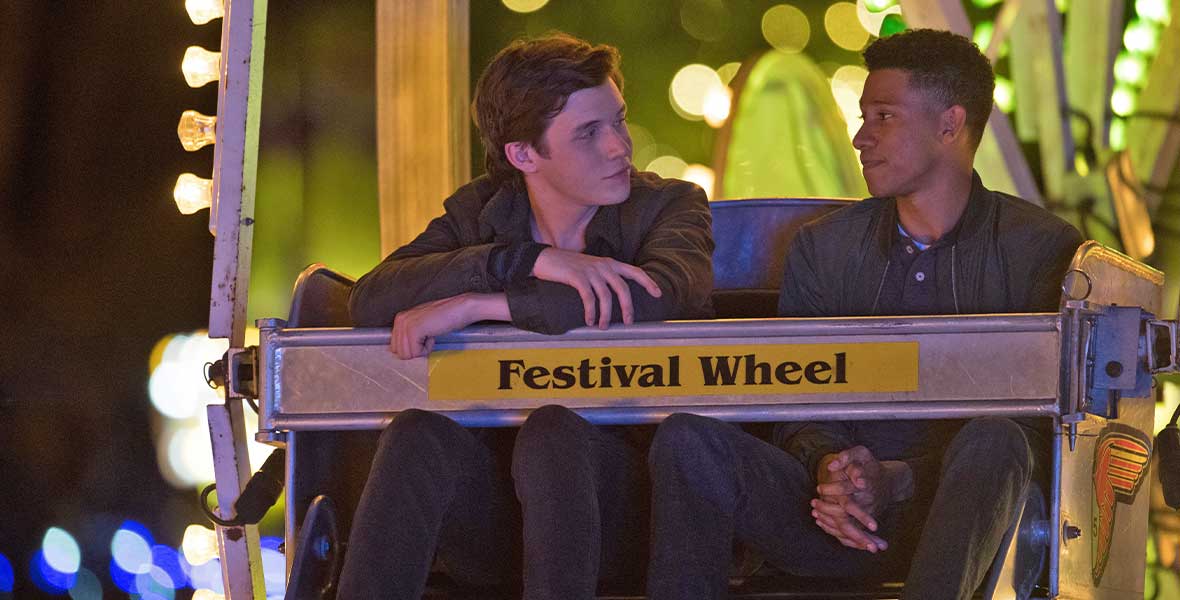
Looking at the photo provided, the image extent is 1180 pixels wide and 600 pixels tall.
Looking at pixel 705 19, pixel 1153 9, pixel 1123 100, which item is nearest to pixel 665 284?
pixel 1123 100

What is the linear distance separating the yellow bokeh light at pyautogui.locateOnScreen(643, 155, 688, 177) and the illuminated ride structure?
1.85 metres

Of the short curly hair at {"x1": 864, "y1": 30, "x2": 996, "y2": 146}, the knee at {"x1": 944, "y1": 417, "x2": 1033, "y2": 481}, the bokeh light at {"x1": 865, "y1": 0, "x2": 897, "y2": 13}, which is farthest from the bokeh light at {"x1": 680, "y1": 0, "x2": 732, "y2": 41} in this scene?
the knee at {"x1": 944, "y1": 417, "x2": 1033, "y2": 481}

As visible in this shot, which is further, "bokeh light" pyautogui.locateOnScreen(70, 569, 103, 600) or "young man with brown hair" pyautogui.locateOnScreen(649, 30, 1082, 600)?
"bokeh light" pyautogui.locateOnScreen(70, 569, 103, 600)

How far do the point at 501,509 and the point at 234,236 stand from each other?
51 cm

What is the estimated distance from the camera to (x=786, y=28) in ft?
12.0

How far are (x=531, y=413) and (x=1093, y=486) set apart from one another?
Answer: 66cm

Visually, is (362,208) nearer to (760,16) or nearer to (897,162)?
(760,16)

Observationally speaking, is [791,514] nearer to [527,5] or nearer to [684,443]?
[684,443]

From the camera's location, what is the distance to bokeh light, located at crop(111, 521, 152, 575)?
126 inches

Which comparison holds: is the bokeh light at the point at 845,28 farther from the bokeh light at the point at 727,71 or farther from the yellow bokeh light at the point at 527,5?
the yellow bokeh light at the point at 527,5

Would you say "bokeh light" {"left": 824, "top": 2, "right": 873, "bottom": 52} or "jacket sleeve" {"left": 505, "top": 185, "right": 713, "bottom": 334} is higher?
"bokeh light" {"left": 824, "top": 2, "right": 873, "bottom": 52}

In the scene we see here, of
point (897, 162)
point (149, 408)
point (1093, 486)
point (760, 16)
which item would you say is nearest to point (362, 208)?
point (149, 408)

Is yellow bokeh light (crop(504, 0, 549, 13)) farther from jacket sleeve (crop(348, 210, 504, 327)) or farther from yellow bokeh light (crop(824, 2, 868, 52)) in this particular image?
jacket sleeve (crop(348, 210, 504, 327))

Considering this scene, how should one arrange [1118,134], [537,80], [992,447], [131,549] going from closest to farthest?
[992,447] → [537,80] → [1118,134] → [131,549]
